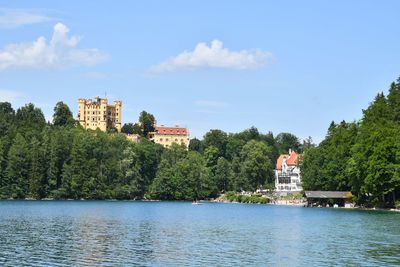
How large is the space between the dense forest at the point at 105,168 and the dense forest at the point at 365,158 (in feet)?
111

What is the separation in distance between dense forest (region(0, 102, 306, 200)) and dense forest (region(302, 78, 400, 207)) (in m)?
34.0

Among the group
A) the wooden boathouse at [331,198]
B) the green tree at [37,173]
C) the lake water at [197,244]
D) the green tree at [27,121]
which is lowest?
the lake water at [197,244]

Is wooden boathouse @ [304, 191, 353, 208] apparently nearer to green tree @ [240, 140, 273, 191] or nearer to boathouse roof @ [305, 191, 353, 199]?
boathouse roof @ [305, 191, 353, 199]

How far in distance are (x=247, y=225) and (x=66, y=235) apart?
69.3 feet

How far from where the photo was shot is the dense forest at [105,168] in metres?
154

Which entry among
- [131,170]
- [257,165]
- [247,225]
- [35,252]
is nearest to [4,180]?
[131,170]

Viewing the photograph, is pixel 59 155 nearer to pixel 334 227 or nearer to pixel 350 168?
pixel 350 168

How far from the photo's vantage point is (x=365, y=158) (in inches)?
4109

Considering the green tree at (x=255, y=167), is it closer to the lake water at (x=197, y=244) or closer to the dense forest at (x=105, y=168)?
the dense forest at (x=105, y=168)

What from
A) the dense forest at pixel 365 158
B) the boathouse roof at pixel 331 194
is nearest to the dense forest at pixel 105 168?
the dense forest at pixel 365 158

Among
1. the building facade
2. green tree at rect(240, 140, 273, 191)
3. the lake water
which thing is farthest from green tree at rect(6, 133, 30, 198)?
the lake water

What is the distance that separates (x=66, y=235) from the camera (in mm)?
55656

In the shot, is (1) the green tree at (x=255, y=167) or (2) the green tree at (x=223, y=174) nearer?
(1) the green tree at (x=255, y=167)

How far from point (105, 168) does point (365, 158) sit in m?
71.5
